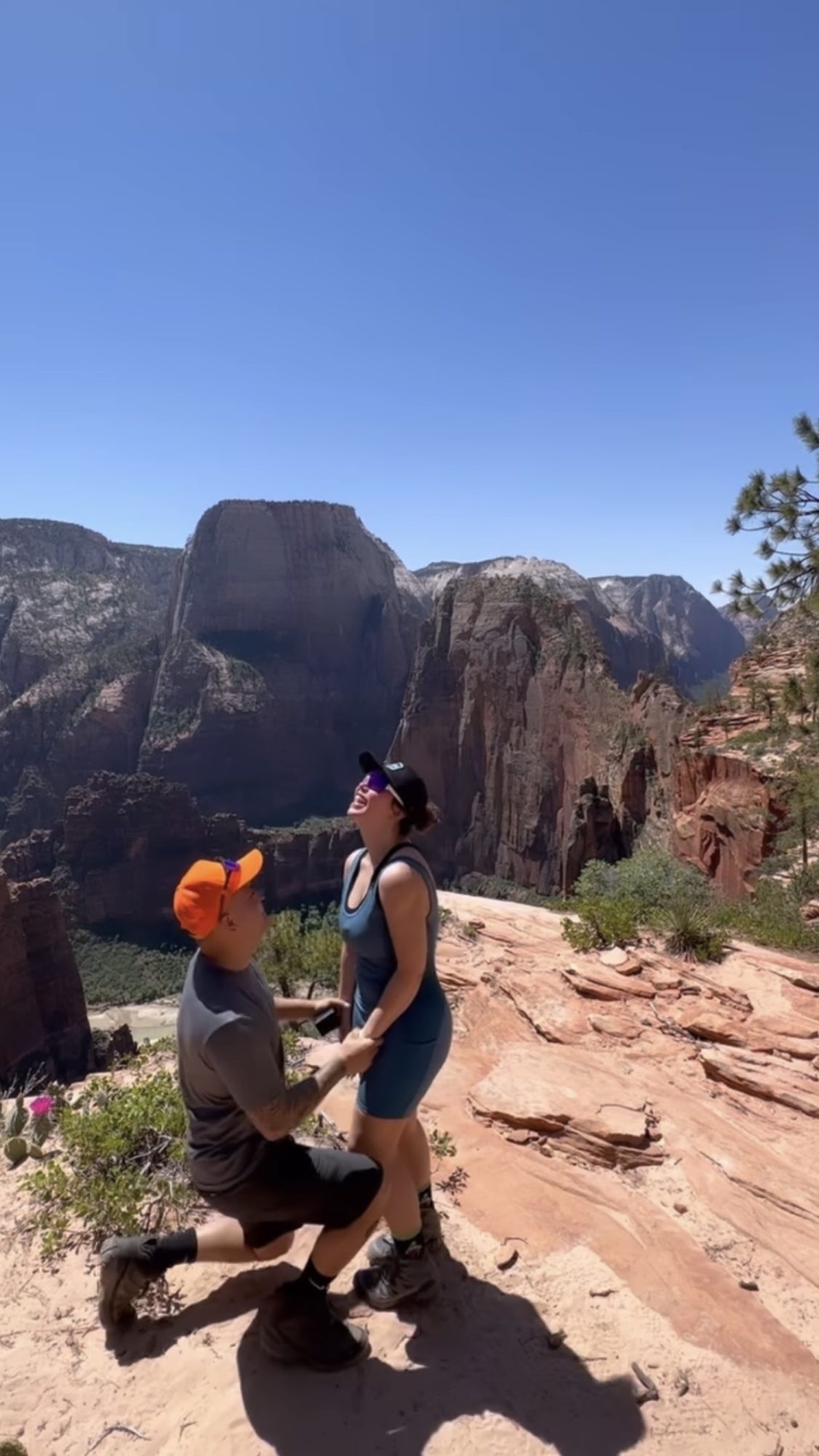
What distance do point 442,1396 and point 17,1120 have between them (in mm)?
2648

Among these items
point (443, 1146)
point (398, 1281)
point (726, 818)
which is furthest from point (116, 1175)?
point (726, 818)

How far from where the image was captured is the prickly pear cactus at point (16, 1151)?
3.83 meters

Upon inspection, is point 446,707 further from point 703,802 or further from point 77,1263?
point 77,1263

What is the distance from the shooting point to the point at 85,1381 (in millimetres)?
2627

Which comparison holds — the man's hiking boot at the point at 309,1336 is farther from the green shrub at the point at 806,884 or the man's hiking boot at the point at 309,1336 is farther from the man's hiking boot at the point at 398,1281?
the green shrub at the point at 806,884

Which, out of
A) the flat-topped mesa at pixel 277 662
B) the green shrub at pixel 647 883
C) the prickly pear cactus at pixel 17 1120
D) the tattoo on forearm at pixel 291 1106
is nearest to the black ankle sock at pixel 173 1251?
the tattoo on forearm at pixel 291 1106

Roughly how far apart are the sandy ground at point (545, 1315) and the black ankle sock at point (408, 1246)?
20 cm

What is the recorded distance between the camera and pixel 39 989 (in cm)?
2572

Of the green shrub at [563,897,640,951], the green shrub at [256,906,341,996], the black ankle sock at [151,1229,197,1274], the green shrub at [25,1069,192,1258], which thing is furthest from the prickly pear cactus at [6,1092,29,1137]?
the green shrub at [563,897,640,951]

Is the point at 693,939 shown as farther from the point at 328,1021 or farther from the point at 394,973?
the point at 394,973

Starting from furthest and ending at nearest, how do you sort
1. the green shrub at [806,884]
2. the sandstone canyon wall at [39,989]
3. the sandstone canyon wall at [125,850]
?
the sandstone canyon wall at [125,850], the sandstone canyon wall at [39,989], the green shrub at [806,884]

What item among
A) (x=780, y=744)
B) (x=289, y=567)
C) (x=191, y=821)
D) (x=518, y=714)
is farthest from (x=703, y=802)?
(x=289, y=567)

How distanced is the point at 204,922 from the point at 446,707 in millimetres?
45118

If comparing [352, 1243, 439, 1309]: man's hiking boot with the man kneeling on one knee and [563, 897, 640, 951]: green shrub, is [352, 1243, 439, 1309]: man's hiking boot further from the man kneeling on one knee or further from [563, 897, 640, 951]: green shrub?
[563, 897, 640, 951]: green shrub
